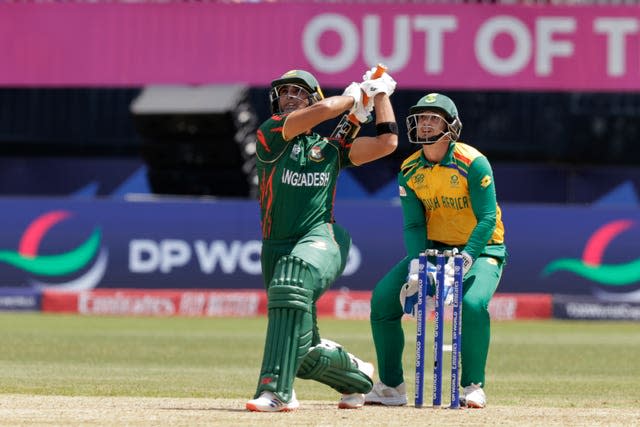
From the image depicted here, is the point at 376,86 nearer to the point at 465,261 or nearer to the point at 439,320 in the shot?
the point at 465,261

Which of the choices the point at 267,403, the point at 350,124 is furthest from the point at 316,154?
the point at 267,403

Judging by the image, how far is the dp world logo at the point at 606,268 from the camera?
20766 mm

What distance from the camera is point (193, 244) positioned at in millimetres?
21297

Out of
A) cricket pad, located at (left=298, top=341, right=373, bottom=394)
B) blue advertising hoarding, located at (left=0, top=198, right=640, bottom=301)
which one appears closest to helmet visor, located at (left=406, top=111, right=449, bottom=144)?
cricket pad, located at (left=298, top=341, right=373, bottom=394)

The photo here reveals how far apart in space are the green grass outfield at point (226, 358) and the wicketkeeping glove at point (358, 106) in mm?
1991

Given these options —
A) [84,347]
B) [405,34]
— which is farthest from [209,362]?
[405,34]

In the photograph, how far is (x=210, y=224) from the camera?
2131cm

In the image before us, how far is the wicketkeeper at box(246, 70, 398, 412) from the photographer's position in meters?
8.05

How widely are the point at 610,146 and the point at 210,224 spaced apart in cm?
740

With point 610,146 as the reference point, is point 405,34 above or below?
above

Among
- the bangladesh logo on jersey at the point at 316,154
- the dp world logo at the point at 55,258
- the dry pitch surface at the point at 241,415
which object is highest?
the bangladesh logo on jersey at the point at 316,154

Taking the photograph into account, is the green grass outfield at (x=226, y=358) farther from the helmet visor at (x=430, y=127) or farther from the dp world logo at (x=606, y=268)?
the helmet visor at (x=430, y=127)

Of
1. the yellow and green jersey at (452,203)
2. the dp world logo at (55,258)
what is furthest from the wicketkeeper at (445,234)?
the dp world logo at (55,258)

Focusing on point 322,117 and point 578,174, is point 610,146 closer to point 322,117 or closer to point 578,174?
point 578,174
